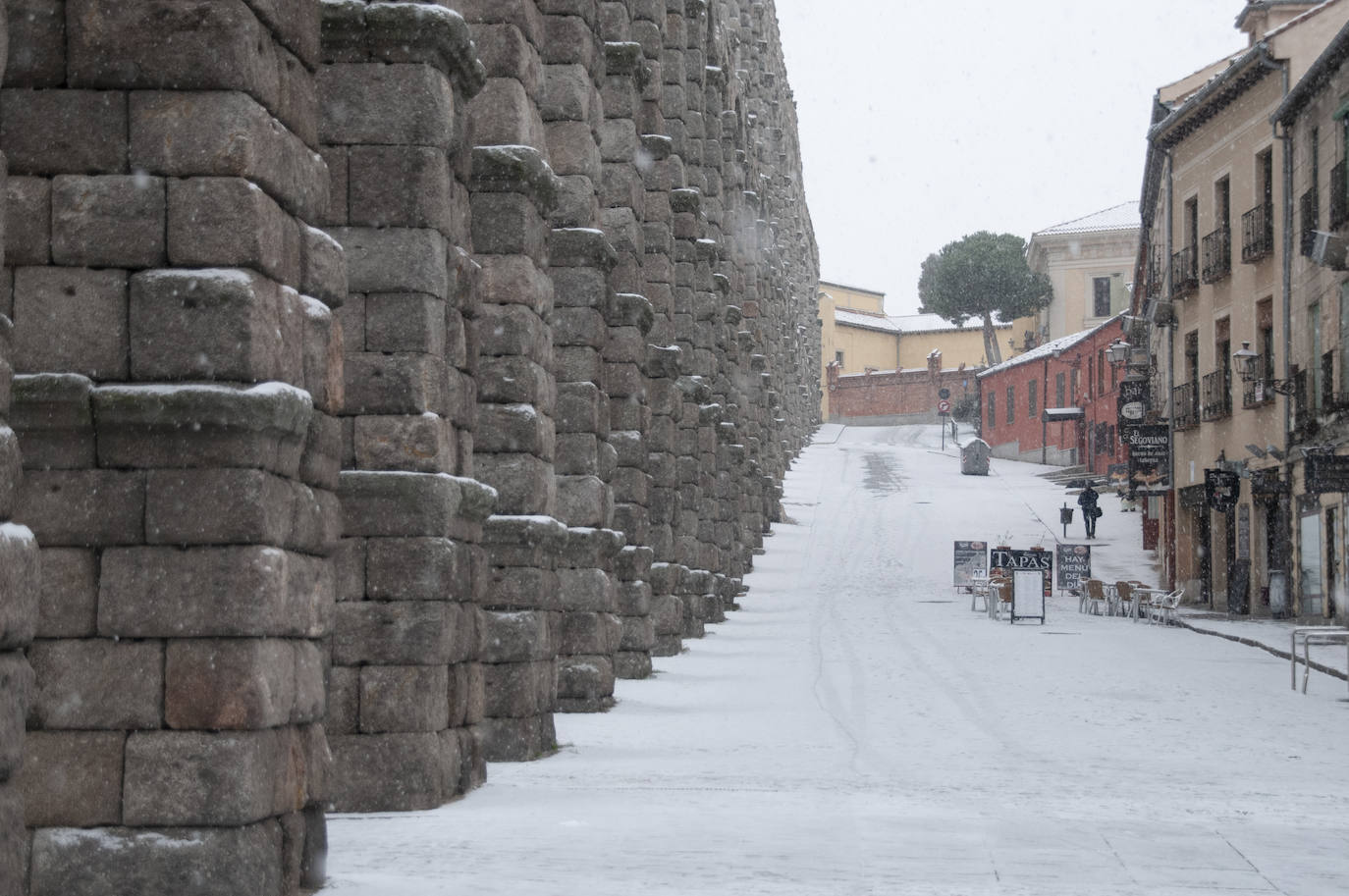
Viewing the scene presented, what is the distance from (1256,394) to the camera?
28.8 meters

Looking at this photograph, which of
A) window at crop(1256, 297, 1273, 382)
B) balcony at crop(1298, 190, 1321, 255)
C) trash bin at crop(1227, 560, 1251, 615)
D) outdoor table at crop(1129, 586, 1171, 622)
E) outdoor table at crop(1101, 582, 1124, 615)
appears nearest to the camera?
balcony at crop(1298, 190, 1321, 255)

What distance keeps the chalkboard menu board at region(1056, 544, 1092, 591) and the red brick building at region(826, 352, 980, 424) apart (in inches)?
1996

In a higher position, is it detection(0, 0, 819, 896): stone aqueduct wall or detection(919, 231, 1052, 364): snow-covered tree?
detection(919, 231, 1052, 364): snow-covered tree

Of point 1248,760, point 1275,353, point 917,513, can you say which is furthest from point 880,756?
point 917,513

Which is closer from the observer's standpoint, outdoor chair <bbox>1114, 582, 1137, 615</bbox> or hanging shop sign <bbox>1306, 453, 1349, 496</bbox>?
hanging shop sign <bbox>1306, 453, 1349, 496</bbox>

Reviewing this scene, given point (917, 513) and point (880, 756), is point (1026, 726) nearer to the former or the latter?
point (880, 756)

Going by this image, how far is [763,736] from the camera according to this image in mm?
12453

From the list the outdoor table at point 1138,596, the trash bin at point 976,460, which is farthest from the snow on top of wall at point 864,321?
the outdoor table at point 1138,596

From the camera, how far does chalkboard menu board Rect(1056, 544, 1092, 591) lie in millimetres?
32812

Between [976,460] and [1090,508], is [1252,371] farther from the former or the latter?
[976,460]

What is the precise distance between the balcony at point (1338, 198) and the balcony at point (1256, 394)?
3960 mm

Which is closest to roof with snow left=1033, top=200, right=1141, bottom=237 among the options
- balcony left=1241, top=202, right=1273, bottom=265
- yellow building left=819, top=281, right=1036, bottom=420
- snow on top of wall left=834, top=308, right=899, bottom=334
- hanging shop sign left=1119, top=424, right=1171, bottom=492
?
yellow building left=819, top=281, right=1036, bottom=420

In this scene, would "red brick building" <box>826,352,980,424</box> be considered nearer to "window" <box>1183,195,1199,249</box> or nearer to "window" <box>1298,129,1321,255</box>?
"window" <box>1183,195,1199,249</box>

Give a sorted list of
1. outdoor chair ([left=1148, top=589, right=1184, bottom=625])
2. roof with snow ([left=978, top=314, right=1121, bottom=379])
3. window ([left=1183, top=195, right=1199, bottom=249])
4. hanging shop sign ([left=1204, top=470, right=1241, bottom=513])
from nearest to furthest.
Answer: outdoor chair ([left=1148, top=589, right=1184, bottom=625]) → hanging shop sign ([left=1204, top=470, right=1241, bottom=513]) → window ([left=1183, top=195, right=1199, bottom=249]) → roof with snow ([left=978, top=314, right=1121, bottom=379])
